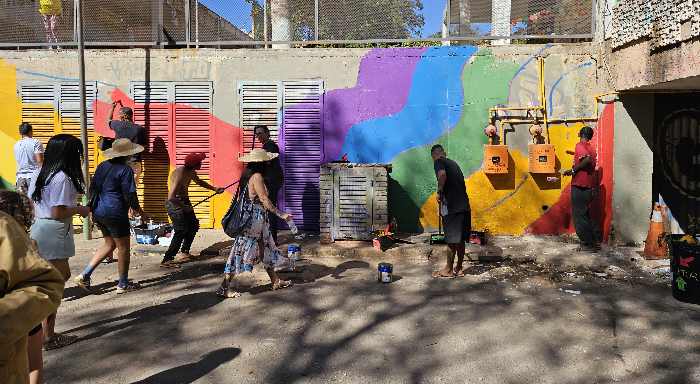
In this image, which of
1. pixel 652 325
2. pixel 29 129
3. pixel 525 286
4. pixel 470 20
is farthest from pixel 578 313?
pixel 29 129

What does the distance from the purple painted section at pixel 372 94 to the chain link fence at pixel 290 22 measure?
17.1 inches

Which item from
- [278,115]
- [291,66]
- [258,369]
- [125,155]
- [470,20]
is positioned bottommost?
[258,369]

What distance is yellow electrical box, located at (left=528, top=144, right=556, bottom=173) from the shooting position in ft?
30.2

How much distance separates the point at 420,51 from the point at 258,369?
22.6ft

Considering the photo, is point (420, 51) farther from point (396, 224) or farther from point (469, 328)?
point (469, 328)

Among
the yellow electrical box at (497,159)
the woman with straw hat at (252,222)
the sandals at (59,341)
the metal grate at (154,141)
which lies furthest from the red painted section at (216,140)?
the sandals at (59,341)

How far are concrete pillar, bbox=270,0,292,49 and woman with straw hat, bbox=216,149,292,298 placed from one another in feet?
16.2

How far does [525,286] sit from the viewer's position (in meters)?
6.75

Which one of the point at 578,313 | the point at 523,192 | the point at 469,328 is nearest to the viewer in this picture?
the point at 469,328

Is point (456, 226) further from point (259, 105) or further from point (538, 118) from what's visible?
point (259, 105)

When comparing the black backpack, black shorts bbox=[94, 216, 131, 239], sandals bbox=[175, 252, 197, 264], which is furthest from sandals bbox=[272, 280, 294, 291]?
sandals bbox=[175, 252, 197, 264]

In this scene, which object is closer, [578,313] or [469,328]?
[469,328]

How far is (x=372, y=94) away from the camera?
9750 millimetres

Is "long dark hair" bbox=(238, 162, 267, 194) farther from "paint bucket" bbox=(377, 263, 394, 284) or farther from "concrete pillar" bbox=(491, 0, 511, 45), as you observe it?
"concrete pillar" bbox=(491, 0, 511, 45)
